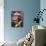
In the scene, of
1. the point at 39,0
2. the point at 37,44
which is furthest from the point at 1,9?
the point at 37,44

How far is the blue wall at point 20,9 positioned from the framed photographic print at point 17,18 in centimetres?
12

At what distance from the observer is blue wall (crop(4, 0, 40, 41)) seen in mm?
5168

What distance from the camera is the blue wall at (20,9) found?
517 centimetres

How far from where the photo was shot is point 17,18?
17.2 ft

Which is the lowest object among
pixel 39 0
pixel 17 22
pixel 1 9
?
pixel 17 22

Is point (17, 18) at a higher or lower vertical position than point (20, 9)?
lower

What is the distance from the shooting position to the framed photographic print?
5.22 meters

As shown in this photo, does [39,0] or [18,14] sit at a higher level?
[39,0]

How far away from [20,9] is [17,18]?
14.3 inches

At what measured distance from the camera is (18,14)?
5.25m

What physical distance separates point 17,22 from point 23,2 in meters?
0.80

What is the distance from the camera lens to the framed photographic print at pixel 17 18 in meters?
5.22

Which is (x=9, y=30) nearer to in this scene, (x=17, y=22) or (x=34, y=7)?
(x=17, y=22)

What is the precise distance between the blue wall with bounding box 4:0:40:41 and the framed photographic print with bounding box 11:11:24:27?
0.12 meters
